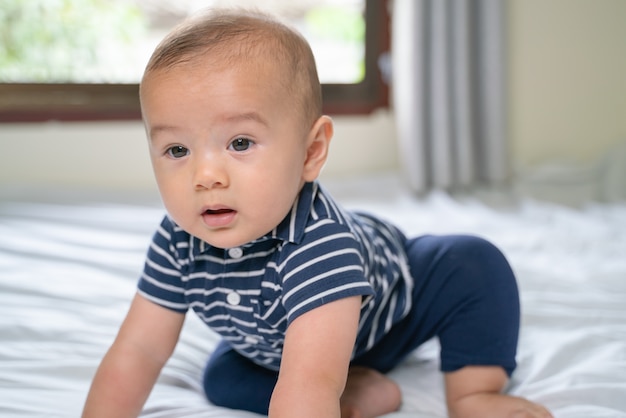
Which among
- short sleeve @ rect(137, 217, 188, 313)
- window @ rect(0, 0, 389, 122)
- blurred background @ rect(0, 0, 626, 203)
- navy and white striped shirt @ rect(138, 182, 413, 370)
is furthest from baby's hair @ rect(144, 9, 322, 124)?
window @ rect(0, 0, 389, 122)

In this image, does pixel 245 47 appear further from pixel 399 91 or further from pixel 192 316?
pixel 399 91

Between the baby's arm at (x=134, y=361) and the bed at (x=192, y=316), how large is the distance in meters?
0.05

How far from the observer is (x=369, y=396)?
35.4 inches

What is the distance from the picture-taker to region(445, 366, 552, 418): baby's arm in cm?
87

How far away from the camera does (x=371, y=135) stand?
276 centimetres

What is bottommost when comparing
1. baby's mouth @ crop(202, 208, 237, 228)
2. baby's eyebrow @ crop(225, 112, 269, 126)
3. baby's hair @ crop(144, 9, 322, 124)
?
baby's mouth @ crop(202, 208, 237, 228)

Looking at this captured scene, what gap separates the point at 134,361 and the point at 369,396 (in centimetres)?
30

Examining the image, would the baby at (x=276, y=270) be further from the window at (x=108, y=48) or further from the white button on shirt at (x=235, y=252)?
the window at (x=108, y=48)

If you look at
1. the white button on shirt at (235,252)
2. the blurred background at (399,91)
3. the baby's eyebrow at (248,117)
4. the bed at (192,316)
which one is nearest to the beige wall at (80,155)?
the blurred background at (399,91)

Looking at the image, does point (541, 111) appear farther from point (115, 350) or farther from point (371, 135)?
point (115, 350)

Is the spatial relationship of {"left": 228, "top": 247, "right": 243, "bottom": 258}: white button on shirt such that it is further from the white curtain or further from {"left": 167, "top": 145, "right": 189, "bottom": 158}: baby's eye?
the white curtain

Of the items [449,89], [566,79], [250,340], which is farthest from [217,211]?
[566,79]

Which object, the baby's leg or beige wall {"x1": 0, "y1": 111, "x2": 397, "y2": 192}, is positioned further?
beige wall {"x1": 0, "y1": 111, "x2": 397, "y2": 192}

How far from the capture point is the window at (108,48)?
2521mm
